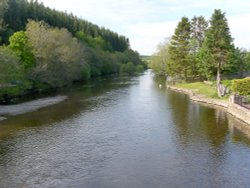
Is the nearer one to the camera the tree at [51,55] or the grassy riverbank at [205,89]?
the grassy riverbank at [205,89]

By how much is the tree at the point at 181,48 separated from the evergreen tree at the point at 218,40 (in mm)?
17491

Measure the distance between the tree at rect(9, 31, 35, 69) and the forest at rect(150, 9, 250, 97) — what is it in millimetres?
33474

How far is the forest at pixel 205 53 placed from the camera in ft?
203

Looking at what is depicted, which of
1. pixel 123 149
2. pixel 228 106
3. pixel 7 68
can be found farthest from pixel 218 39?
pixel 123 149

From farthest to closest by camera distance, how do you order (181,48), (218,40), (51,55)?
(181,48)
(51,55)
(218,40)

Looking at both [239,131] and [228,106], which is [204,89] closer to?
[228,106]

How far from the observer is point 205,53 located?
218 ft

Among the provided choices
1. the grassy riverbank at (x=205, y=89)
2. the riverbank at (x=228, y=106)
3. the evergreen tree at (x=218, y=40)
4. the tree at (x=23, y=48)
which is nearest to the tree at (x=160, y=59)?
the grassy riverbank at (x=205, y=89)

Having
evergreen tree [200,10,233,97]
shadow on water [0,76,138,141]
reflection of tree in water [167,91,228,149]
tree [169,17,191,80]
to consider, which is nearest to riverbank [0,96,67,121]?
shadow on water [0,76,138,141]

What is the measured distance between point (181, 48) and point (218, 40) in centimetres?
1993

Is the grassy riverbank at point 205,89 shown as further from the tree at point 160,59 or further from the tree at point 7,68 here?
the tree at point 160,59

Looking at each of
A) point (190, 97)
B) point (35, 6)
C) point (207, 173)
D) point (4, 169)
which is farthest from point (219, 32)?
point (35, 6)

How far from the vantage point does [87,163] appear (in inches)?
1048

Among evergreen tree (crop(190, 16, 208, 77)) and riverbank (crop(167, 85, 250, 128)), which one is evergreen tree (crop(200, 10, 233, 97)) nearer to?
riverbank (crop(167, 85, 250, 128))
